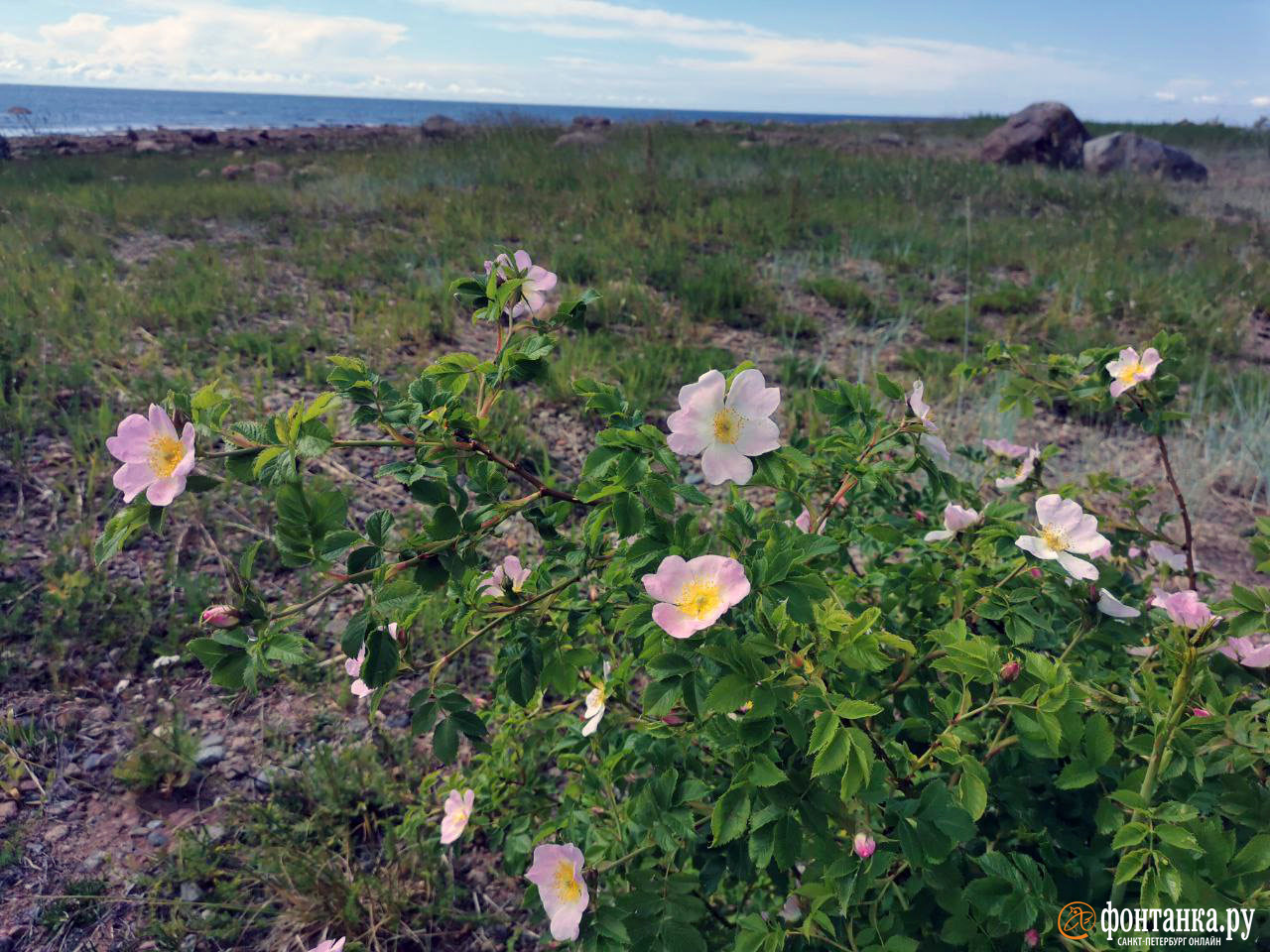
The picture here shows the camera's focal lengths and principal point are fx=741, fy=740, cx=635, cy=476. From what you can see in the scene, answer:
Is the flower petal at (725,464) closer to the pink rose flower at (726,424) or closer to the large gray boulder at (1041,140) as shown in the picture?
the pink rose flower at (726,424)

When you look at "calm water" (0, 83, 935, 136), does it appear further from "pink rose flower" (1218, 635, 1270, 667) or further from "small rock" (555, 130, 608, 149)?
"pink rose flower" (1218, 635, 1270, 667)

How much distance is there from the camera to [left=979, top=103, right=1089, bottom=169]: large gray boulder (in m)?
16.2

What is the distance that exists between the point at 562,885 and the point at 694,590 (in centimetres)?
59

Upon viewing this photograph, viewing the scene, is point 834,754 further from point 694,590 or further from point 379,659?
point 379,659

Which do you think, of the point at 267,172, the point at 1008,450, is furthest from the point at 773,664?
the point at 267,172

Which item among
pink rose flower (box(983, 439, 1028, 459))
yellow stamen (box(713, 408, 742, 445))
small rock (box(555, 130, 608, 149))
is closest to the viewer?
yellow stamen (box(713, 408, 742, 445))

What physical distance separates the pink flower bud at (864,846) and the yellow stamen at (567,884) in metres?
→ 0.44

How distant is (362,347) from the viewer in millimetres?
4328

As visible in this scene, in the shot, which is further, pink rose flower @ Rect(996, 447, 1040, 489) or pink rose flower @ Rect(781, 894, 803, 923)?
pink rose flower @ Rect(996, 447, 1040, 489)

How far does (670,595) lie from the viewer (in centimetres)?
101

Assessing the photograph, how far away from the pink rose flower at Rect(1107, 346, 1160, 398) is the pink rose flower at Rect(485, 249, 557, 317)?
4.30 feet

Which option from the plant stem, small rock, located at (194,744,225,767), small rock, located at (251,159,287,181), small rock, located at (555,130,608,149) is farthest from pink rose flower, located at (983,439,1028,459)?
small rock, located at (555,130,608,149)

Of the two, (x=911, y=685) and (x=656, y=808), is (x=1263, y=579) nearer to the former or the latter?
(x=911, y=685)

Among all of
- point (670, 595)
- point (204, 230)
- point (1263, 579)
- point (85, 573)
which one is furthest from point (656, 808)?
→ point (204, 230)
